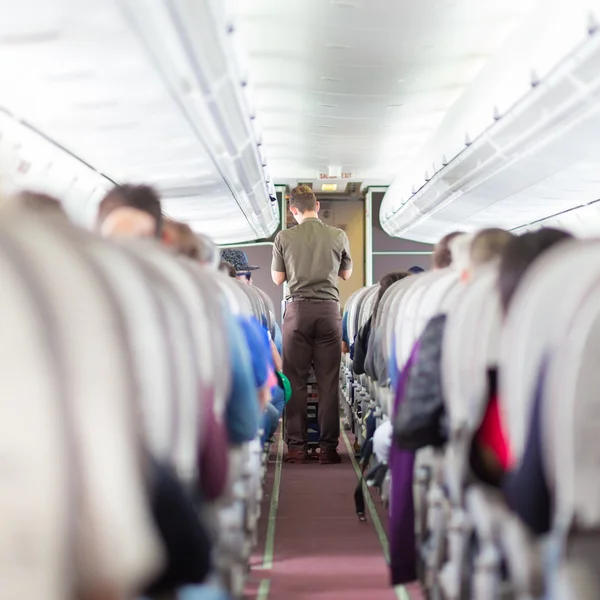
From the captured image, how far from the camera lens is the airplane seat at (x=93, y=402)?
1218 millimetres

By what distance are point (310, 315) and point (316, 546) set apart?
2412 mm

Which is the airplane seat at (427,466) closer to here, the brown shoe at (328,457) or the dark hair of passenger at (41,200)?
the dark hair of passenger at (41,200)

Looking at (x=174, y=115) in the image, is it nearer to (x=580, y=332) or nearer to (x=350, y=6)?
(x=350, y=6)

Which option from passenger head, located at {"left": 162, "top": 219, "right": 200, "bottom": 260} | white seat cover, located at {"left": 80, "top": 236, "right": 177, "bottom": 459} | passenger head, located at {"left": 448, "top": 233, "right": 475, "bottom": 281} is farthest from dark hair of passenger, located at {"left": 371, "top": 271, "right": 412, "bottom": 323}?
white seat cover, located at {"left": 80, "top": 236, "right": 177, "bottom": 459}

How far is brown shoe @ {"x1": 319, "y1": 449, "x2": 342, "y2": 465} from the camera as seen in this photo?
6473mm

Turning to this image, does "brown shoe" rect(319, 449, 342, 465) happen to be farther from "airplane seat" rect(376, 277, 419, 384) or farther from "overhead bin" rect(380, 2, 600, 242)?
"overhead bin" rect(380, 2, 600, 242)

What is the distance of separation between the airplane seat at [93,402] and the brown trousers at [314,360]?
5169 millimetres

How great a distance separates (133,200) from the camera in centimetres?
246

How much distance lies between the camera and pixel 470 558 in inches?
96.6

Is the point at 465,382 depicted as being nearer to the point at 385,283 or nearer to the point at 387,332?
the point at 387,332

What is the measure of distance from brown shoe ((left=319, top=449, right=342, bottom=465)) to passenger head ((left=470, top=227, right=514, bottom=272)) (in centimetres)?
393

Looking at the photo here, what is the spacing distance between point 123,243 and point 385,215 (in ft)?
35.2

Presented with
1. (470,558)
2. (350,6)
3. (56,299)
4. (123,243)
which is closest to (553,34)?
(350,6)

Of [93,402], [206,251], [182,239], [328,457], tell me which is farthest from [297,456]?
[93,402]
